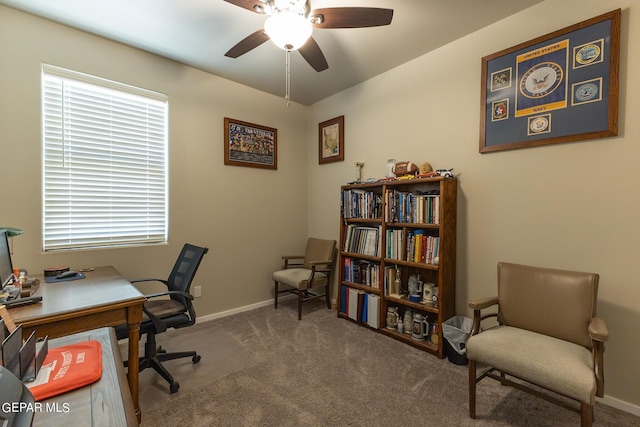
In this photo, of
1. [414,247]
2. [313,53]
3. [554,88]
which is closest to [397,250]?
[414,247]

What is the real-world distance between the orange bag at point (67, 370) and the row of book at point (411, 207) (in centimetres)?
231

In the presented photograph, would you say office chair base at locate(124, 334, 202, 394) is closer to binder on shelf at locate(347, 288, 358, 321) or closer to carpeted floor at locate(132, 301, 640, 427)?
carpeted floor at locate(132, 301, 640, 427)

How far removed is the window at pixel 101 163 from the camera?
2289 millimetres

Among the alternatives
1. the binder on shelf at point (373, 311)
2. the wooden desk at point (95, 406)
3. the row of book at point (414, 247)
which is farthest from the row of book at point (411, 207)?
the wooden desk at point (95, 406)

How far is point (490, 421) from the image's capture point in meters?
1.64

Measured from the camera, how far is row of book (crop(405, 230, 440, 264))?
7.95 ft

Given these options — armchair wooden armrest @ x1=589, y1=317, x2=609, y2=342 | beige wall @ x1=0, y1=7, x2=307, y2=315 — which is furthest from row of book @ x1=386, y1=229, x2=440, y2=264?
beige wall @ x1=0, y1=7, x2=307, y2=315

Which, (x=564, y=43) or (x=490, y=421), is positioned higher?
(x=564, y=43)

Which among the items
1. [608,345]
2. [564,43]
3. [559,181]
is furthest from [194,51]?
[608,345]

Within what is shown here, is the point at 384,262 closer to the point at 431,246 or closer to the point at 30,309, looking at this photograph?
the point at 431,246

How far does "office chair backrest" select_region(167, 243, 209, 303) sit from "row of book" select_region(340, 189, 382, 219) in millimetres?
1602

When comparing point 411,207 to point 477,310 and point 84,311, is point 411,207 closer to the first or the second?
point 477,310

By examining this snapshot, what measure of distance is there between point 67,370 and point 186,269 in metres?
1.55

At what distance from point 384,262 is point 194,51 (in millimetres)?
2744
